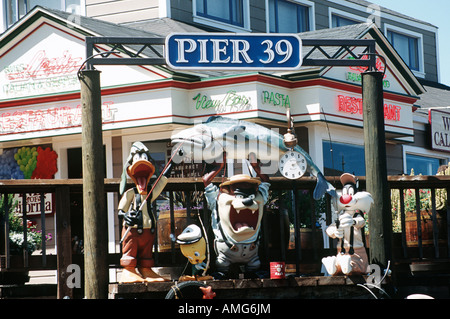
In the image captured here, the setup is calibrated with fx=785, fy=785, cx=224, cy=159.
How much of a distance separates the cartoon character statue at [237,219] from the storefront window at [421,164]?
9.81 m

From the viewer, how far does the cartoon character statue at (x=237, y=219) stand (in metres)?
8.48

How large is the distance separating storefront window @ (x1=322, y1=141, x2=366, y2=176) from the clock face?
580 cm

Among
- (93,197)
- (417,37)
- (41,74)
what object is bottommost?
(93,197)

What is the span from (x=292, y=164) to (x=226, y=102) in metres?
4.50

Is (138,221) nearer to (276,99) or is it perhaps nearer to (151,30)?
(276,99)

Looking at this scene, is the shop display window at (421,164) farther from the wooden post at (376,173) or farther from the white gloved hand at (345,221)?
the white gloved hand at (345,221)

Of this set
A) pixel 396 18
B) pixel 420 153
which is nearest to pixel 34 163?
pixel 420 153

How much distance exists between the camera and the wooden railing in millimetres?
8727

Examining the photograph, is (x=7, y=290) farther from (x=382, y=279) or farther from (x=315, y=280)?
(x=382, y=279)

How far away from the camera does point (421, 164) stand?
59.9 feet

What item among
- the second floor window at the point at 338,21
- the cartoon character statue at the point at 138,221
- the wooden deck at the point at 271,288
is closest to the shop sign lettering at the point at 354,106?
the wooden deck at the point at 271,288

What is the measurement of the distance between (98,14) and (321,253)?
10122 mm

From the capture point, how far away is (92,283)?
8.47 meters
